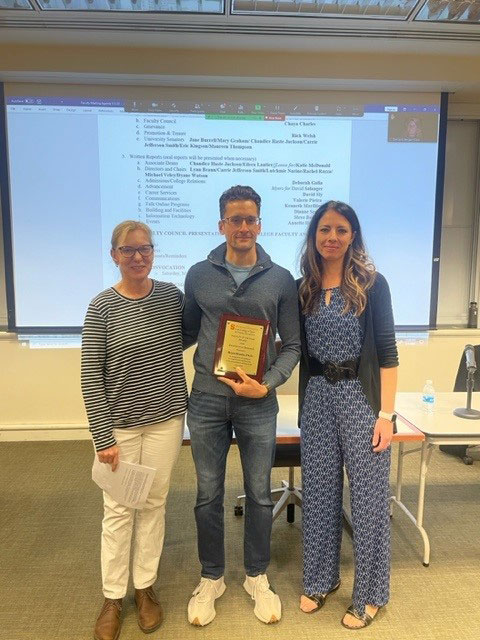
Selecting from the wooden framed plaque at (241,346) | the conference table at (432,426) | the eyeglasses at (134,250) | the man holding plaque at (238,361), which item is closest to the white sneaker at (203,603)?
the man holding plaque at (238,361)

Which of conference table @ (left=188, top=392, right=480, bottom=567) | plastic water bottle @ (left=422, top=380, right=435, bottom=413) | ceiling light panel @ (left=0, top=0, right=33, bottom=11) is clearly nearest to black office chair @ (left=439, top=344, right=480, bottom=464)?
conference table @ (left=188, top=392, right=480, bottom=567)

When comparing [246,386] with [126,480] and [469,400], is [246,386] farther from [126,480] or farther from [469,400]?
[469,400]

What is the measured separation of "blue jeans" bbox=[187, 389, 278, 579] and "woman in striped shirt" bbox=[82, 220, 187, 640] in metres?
0.10

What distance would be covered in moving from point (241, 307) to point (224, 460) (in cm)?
62

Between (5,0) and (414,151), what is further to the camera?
(414,151)

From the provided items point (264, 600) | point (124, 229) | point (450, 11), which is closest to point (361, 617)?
point (264, 600)

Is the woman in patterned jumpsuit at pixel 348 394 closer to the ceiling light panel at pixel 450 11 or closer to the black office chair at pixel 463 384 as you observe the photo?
the black office chair at pixel 463 384

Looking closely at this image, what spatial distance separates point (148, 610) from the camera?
6.35ft

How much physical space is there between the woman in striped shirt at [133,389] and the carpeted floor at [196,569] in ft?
0.89

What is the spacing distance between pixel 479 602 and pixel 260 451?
4.05 feet

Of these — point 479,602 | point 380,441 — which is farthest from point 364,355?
point 479,602

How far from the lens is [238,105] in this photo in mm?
3582

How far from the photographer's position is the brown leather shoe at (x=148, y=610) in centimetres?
191

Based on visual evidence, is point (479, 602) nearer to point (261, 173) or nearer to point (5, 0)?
point (261, 173)
